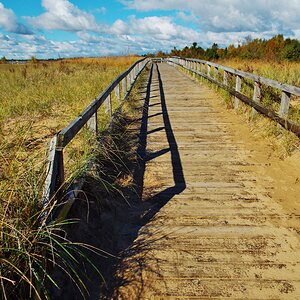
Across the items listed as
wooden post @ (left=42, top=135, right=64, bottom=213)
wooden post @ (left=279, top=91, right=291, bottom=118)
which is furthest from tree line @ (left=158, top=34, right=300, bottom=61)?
wooden post @ (left=42, top=135, right=64, bottom=213)

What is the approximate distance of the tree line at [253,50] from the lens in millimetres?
27300

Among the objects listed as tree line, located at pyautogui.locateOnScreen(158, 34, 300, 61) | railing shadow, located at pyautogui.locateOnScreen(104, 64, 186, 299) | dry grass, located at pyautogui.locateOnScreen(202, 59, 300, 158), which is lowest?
→ railing shadow, located at pyautogui.locateOnScreen(104, 64, 186, 299)

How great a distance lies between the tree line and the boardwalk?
19.4 metres

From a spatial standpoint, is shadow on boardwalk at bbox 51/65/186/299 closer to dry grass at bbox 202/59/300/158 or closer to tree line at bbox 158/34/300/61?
dry grass at bbox 202/59/300/158

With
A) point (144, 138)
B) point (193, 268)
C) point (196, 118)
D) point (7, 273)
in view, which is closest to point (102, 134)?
point (144, 138)

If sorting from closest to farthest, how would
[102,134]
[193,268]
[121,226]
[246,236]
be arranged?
[193,268] → [246,236] → [121,226] → [102,134]

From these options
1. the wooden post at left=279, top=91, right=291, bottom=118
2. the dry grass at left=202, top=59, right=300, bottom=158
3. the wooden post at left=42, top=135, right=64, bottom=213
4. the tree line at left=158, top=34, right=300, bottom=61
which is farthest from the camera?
the tree line at left=158, top=34, right=300, bottom=61

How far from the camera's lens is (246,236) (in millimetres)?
3363

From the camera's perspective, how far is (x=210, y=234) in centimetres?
342

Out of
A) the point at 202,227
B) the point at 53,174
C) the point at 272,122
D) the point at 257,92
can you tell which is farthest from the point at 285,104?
the point at 53,174

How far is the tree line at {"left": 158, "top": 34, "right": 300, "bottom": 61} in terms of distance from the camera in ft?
89.6

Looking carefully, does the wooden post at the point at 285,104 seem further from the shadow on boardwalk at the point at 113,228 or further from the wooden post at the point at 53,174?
the wooden post at the point at 53,174

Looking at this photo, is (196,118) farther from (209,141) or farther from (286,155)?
(286,155)

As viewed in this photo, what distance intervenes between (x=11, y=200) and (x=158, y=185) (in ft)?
7.94
